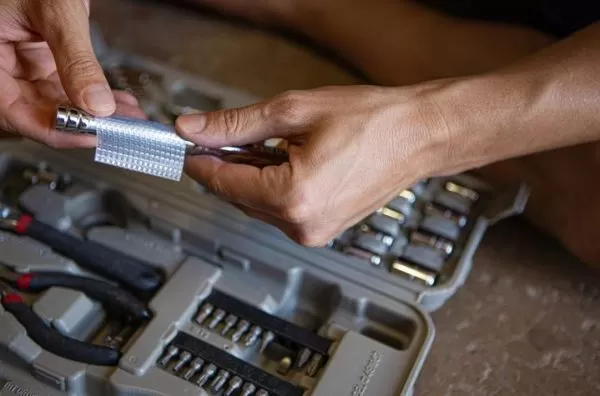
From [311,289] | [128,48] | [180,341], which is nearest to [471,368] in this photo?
[311,289]

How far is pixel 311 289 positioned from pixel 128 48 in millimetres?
452

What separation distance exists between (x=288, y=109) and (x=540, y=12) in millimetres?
402

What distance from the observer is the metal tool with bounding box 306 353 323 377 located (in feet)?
2.44

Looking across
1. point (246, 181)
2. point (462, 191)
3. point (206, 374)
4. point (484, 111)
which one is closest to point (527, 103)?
point (484, 111)

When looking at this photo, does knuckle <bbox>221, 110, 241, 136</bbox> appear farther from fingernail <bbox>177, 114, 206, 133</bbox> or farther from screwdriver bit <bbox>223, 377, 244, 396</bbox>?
screwdriver bit <bbox>223, 377, 244, 396</bbox>

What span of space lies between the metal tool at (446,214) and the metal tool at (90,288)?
303 mm

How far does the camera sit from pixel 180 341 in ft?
2.43

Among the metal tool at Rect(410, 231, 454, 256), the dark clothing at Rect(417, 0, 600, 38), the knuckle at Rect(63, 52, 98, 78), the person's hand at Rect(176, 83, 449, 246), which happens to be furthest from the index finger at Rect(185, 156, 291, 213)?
the dark clothing at Rect(417, 0, 600, 38)

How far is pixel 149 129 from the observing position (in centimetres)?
67

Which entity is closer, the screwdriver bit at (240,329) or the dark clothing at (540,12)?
the screwdriver bit at (240,329)

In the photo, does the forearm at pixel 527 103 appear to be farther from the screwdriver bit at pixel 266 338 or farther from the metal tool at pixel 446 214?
the screwdriver bit at pixel 266 338

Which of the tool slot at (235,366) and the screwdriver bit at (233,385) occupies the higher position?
the tool slot at (235,366)

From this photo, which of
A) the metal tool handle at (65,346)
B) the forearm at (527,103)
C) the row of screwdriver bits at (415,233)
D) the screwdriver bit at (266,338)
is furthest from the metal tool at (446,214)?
the metal tool handle at (65,346)

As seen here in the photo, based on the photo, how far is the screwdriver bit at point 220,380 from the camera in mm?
725
